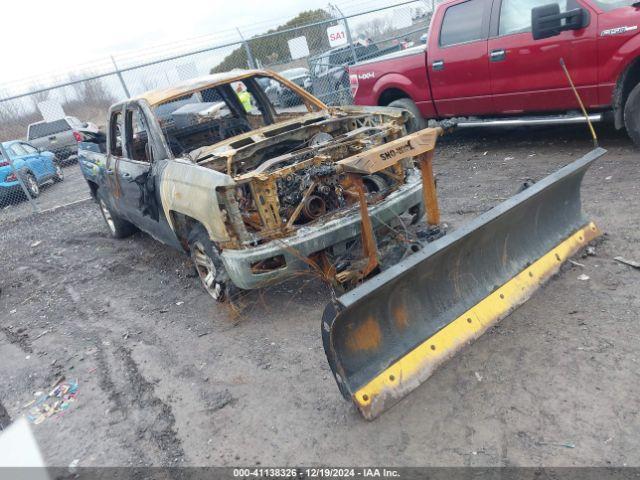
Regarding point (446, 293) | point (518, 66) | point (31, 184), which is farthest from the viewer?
point (31, 184)

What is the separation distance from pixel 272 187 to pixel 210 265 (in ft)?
3.76

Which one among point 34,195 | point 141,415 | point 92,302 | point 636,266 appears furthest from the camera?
point 34,195

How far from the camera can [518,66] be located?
6.35 metres

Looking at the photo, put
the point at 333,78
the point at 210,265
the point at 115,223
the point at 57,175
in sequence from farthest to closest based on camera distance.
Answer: the point at 57,175
the point at 333,78
the point at 115,223
the point at 210,265

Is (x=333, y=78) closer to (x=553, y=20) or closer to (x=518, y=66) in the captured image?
(x=518, y=66)

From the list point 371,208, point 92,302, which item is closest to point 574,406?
point 371,208

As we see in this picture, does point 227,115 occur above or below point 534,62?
above

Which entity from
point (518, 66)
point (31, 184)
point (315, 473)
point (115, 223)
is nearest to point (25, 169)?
point (31, 184)

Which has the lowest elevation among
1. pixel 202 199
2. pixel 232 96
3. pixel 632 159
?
pixel 632 159

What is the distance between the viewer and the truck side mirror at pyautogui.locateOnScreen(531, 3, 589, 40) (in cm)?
536

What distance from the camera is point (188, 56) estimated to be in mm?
11891

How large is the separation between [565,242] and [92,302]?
4701 millimetres

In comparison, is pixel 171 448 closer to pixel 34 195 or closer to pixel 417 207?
pixel 417 207

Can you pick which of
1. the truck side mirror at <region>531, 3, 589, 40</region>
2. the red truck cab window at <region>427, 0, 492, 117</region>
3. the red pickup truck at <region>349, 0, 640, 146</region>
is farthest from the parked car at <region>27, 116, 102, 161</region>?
the truck side mirror at <region>531, 3, 589, 40</region>
